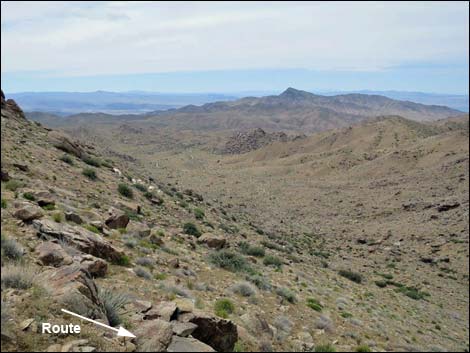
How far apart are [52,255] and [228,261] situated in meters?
7.21

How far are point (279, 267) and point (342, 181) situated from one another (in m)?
36.9

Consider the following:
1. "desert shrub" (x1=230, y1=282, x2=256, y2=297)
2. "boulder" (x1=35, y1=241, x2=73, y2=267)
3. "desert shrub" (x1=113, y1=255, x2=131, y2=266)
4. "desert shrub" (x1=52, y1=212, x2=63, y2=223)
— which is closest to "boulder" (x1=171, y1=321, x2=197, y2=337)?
"boulder" (x1=35, y1=241, x2=73, y2=267)

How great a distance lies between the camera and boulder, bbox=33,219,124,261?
8.84 meters

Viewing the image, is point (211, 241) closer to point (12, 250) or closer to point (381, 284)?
point (381, 284)

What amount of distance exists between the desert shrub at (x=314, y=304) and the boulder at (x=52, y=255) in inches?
289

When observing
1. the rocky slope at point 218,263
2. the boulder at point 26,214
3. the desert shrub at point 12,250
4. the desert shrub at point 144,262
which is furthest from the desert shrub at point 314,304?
the desert shrub at point 12,250

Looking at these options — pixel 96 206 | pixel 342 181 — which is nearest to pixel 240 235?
pixel 96 206

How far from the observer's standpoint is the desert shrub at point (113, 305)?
582 cm

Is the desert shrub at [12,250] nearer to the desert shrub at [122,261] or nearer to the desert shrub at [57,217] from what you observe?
the desert shrub at [122,261]

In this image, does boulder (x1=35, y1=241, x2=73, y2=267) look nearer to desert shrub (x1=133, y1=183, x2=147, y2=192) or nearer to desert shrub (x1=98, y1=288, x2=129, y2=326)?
desert shrub (x1=98, y1=288, x2=129, y2=326)

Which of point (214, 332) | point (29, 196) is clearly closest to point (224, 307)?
point (214, 332)

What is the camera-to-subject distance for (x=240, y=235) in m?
22.1

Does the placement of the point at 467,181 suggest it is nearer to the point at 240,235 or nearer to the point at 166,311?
the point at 240,235

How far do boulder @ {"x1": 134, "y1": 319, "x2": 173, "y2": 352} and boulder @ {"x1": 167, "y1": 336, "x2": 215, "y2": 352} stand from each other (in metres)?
0.08
